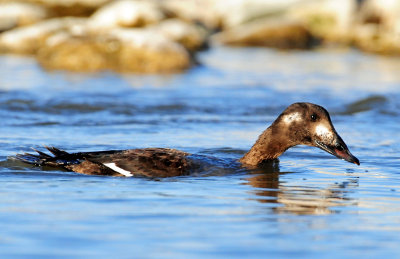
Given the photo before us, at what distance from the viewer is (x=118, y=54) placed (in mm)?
21078

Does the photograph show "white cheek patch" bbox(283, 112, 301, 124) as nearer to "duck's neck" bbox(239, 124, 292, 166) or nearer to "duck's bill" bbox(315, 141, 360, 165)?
"duck's neck" bbox(239, 124, 292, 166)

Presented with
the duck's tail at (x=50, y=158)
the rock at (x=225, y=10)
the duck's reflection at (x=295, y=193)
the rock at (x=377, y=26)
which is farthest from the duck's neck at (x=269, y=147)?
the rock at (x=225, y=10)

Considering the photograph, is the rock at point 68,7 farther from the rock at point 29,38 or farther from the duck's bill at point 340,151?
the duck's bill at point 340,151

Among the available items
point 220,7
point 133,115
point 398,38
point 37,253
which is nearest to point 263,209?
point 37,253

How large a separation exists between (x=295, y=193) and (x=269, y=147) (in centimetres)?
108

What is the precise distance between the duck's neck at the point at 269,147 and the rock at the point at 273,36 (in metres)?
25.2

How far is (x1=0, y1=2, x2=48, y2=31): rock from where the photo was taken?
31203mm

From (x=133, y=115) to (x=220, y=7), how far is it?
98.7 feet

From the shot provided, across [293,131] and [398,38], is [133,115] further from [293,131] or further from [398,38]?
[398,38]

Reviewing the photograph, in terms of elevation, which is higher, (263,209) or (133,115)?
(133,115)

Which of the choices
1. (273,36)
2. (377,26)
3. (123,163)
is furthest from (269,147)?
(377,26)

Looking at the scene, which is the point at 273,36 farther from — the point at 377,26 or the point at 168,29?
the point at 168,29

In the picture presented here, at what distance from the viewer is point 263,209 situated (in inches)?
257

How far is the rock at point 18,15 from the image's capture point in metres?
31.2
